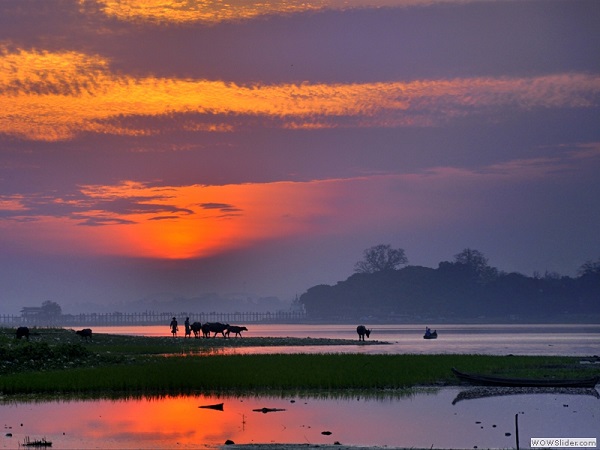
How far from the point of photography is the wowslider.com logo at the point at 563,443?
87.7 ft

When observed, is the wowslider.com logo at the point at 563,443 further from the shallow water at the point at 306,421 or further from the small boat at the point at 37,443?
the small boat at the point at 37,443

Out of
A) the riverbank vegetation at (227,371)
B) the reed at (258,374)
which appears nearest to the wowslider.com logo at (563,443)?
the riverbank vegetation at (227,371)

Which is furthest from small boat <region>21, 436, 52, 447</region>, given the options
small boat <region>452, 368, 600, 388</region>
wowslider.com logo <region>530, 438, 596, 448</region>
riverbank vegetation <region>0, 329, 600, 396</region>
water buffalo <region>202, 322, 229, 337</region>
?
water buffalo <region>202, 322, 229, 337</region>

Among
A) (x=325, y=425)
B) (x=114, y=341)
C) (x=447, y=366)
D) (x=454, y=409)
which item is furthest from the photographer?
(x=114, y=341)

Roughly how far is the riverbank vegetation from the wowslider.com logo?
15.4 metres

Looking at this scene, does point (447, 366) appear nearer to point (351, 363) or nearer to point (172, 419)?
point (351, 363)

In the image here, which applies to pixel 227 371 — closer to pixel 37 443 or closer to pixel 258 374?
pixel 258 374

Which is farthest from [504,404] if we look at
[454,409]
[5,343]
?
[5,343]

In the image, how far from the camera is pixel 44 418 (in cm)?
3284

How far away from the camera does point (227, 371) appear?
48.2 meters

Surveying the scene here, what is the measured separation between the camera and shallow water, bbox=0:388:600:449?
1123 inches

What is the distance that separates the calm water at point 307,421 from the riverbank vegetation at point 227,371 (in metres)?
3.32

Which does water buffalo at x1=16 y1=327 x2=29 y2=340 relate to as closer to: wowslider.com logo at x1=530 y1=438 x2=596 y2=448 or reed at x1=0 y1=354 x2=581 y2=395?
reed at x1=0 y1=354 x2=581 y2=395

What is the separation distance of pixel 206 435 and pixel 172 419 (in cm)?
373
